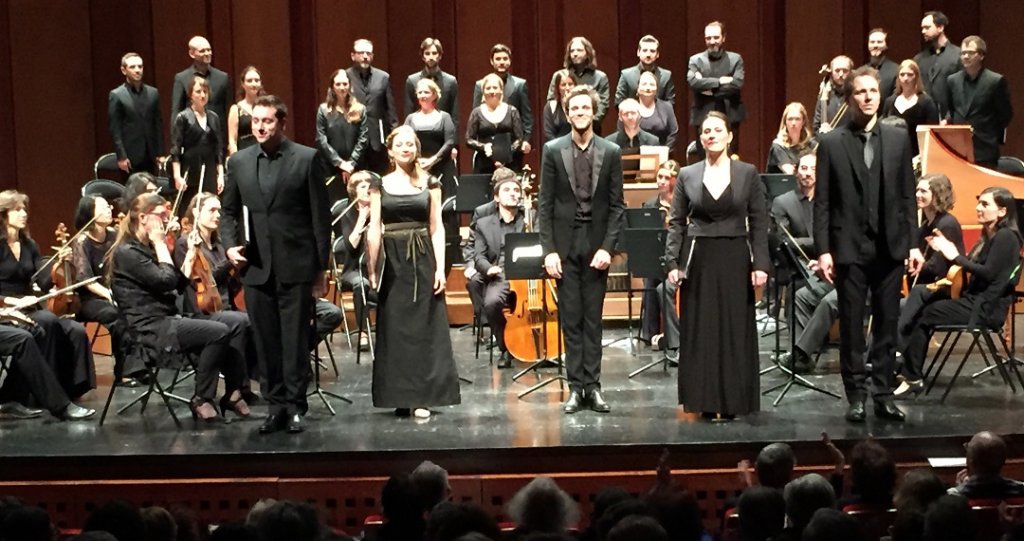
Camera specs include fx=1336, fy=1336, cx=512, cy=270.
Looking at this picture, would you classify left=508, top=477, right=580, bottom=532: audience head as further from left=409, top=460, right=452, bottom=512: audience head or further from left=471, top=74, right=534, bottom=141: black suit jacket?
left=471, top=74, right=534, bottom=141: black suit jacket

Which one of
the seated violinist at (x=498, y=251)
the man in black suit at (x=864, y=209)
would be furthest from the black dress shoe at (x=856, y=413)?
the seated violinist at (x=498, y=251)

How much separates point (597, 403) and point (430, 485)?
258cm

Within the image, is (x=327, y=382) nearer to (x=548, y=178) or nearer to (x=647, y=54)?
(x=548, y=178)

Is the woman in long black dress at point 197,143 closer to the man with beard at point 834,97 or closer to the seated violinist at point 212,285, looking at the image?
the seated violinist at point 212,285

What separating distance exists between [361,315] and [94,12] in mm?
5448

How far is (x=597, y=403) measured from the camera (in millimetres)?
6340

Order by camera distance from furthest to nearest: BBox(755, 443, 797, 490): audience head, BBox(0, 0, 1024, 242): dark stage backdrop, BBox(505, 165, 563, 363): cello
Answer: BBox(0, 0, 1024, 242): dark stage backdrop < BBox(505, 165, 563, 363): cello < BBox(755, 443, 797, 490): audience head

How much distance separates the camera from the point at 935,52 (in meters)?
9.86

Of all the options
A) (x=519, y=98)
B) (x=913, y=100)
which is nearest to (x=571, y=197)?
(x=913, y=100)

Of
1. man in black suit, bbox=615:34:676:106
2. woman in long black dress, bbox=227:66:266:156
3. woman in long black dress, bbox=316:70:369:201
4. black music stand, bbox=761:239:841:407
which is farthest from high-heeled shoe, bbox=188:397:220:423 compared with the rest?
man in black suit, bbox=615:34:676:106

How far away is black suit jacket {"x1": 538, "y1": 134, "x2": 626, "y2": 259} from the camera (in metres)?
6.20

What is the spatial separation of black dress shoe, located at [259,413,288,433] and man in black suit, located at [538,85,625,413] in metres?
1.32

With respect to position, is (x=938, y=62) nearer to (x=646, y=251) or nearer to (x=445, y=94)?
(x=445, y=94)

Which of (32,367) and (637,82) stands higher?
(637,82)
